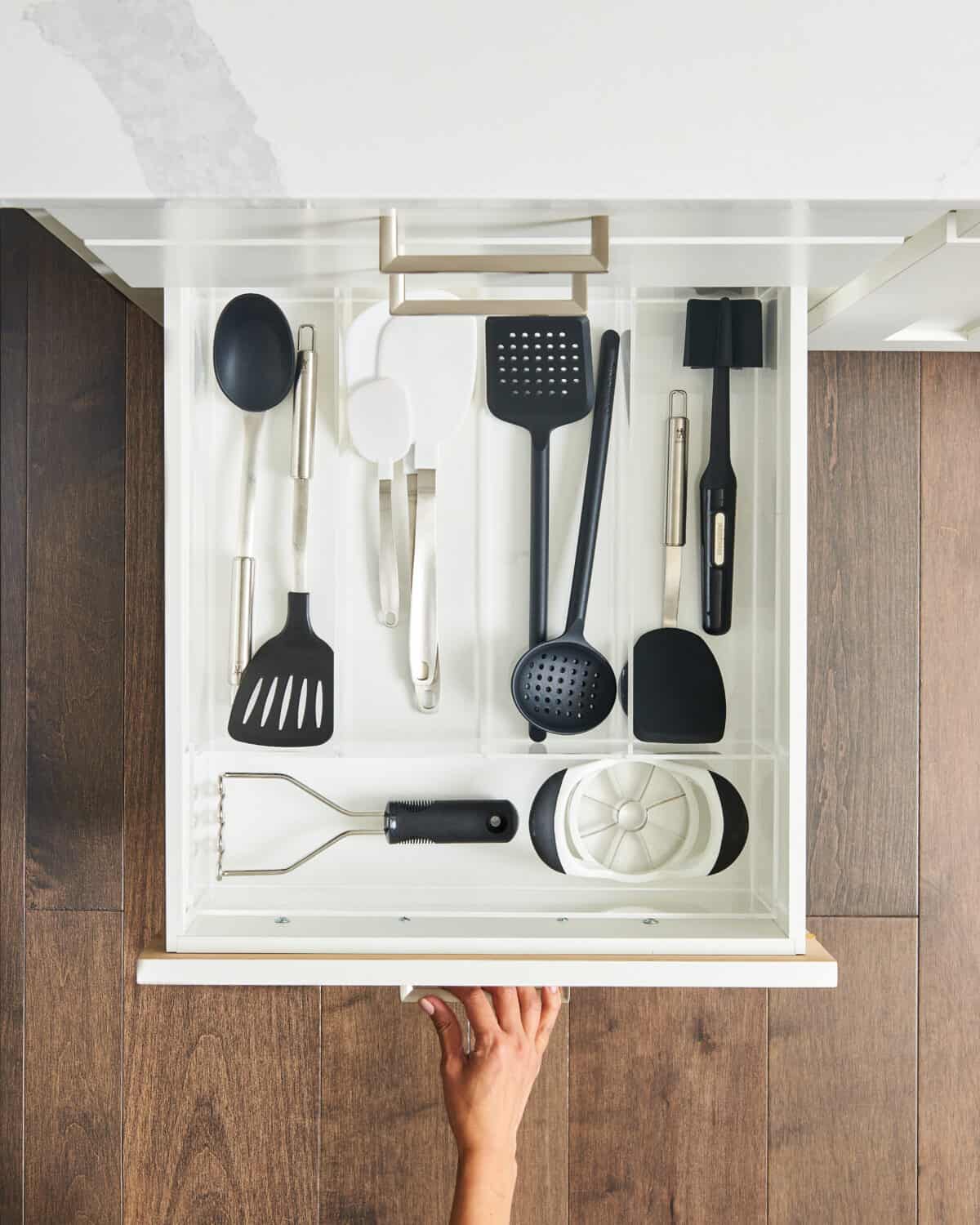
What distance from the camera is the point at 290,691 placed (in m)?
0.84

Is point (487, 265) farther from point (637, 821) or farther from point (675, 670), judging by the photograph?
point (637, 821)

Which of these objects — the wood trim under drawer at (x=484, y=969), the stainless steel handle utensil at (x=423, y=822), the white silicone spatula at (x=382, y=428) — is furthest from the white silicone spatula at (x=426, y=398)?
the wood trim under drawer at (x=484, y=969)

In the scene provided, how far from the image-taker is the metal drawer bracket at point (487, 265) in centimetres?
54

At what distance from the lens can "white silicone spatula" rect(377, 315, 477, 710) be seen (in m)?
0.82

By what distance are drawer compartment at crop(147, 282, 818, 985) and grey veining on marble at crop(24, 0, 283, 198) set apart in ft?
0.87

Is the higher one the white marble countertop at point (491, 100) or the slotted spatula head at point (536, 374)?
the white marble countertop at point (491, 100)

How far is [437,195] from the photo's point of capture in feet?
1.74

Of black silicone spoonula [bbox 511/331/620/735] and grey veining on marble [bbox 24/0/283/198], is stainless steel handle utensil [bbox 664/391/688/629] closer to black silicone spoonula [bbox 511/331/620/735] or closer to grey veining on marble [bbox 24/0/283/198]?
black silicone spoonula [bbox 511/331/620/735]

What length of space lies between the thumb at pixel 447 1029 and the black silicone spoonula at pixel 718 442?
45 centimetres

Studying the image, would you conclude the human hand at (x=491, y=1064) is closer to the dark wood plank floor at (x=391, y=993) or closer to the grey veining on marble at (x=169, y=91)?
the dark wood plank floor at (x=391, y=993)

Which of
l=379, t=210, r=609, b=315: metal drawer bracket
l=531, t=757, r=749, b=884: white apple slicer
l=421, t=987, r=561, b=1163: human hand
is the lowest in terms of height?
l=421, t=987, r=561, b=1163: human hand

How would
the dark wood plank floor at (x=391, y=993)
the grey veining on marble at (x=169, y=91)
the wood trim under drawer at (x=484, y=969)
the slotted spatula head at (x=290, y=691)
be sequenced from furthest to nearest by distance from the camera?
the dark wood plank floor at (x=391, y=993)
the slotted spatula head at (x=290, y=691)
the wood trim under drawer at (x=484, y=969)
the grey veining on marble at (x=169, y=91)

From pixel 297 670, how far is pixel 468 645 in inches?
6.3

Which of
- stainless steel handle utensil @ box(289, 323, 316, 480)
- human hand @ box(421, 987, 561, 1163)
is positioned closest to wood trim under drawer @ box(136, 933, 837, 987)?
human hand @ box(421, 987, 561, 1163)
